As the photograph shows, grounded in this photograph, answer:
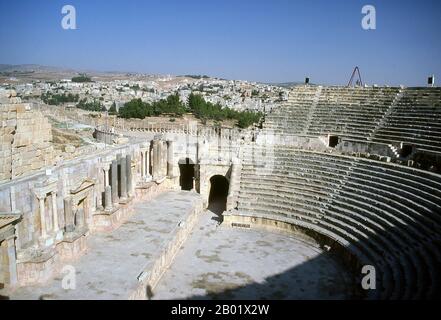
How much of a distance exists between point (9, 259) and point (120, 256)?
3.57 meters

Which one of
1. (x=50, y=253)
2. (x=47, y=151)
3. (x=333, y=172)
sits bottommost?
(x=50, y=253)

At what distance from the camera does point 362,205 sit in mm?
16250

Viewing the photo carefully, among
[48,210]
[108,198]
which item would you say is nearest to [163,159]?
[108,198]

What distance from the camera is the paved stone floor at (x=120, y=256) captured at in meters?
10.4

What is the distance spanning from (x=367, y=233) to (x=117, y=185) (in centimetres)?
1077

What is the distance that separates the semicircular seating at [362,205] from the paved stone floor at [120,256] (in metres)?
4.37

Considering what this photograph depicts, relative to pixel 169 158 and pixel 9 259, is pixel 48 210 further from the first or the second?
pixel 169 158

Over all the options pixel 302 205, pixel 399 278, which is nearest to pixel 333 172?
pixel 302 205

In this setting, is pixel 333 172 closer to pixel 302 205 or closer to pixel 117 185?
pixel 302 205

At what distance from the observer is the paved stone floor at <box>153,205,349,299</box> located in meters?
12.6

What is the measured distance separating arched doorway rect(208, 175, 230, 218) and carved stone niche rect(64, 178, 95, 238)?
27.7 feet

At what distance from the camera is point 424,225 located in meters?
12.9

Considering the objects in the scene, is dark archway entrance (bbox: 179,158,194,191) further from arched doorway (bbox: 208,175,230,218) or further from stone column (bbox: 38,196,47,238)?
stone column (bbox: 38,196,47,238)

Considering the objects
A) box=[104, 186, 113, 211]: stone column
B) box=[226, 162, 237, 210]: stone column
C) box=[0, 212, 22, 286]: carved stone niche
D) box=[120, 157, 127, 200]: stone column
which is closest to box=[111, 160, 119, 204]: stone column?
box=[120, 157, 127, 200]: stone column
